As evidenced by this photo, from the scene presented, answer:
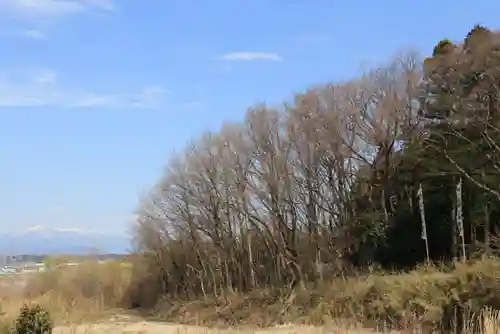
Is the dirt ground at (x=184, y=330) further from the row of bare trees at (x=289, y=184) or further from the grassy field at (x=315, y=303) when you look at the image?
the row of bare trees at (x=289, y=184)

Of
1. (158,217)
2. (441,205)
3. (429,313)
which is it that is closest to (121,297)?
(158,217)

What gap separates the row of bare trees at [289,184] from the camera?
37188 millimetres

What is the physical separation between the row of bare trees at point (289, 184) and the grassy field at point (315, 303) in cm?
243

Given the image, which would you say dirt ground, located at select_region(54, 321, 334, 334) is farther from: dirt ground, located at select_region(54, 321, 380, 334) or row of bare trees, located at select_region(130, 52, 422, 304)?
row of bare trees, located at select_region(130, 52, 422, 304)

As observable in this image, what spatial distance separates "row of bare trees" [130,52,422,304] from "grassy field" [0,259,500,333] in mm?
2429

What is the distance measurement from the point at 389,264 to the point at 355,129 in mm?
8276

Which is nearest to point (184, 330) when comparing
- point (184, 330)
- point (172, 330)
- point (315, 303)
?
point (184, 330)

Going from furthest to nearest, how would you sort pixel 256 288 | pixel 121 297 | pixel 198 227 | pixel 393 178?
pixel 121 297, pixel 198 227, pixel 256 288, pixel 393 178

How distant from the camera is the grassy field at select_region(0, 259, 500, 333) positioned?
18.4m

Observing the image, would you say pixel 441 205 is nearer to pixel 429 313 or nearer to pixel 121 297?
pixel 429 313

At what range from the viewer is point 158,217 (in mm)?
46906

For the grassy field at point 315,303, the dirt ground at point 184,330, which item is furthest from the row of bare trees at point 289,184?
the dirt ground at point 184,330

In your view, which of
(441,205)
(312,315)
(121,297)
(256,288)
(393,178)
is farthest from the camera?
(121,297)

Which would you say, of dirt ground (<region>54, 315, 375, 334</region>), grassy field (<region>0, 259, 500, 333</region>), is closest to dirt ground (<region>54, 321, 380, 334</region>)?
dirt ground (<region>54, 315, 375, 334</region>)
